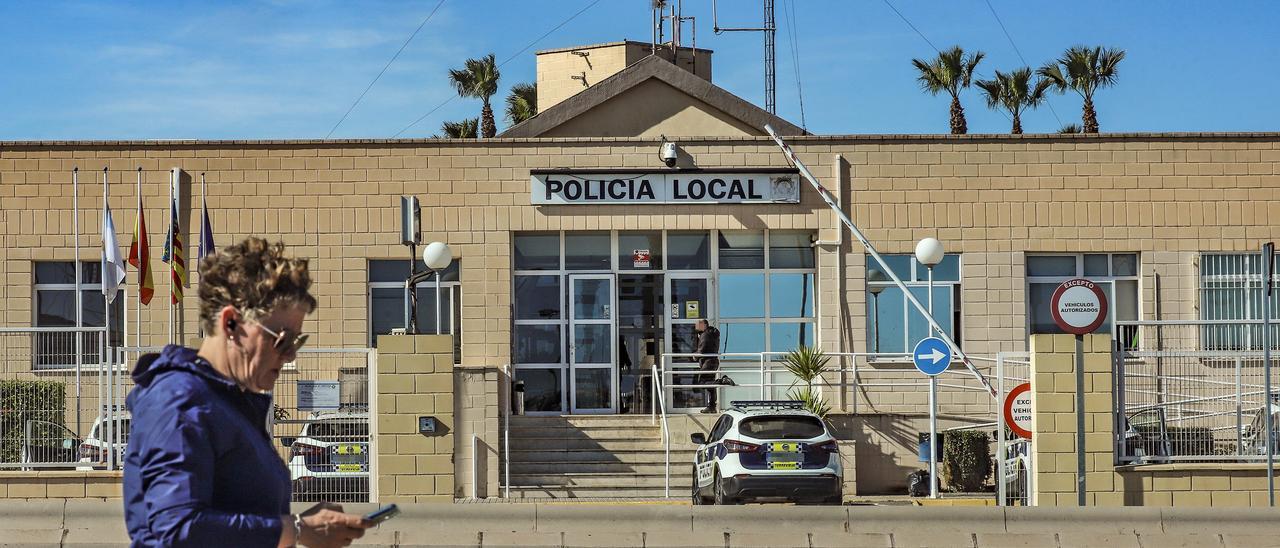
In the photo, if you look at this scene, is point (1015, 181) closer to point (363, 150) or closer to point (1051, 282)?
point (1051, 282)

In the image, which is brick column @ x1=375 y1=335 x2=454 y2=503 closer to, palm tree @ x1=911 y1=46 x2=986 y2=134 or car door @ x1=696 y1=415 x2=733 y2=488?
car door @ x1=696 y1=415 x2=733 y2=488

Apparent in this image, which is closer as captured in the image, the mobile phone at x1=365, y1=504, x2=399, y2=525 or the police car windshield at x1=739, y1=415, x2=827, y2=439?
the mobile phone at x1=365, y1=504, x2=399, y2=525

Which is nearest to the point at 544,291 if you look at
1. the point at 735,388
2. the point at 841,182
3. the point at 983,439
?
the point at 735,388

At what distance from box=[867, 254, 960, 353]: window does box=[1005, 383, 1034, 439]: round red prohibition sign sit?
389 inches

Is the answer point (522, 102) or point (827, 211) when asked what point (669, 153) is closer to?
point (827, 211)

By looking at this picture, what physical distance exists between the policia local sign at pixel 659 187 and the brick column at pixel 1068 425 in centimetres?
1036

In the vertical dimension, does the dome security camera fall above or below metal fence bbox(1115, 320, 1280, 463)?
above

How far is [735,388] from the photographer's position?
25.0 metres

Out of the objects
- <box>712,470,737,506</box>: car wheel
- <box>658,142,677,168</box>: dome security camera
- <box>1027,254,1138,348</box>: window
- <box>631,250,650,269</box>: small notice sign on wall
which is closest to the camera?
<box>712,470,737,506</box>: car wheel

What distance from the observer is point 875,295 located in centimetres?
2472

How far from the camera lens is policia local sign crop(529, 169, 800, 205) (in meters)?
24.4

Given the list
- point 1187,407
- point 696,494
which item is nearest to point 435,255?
point 696,494

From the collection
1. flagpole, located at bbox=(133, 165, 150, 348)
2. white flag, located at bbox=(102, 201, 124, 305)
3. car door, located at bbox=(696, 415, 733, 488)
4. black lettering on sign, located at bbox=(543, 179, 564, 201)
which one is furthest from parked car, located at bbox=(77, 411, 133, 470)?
black lettering on sign, located at bbox=(543, 179, 564, 201)

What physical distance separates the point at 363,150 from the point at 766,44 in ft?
68.2
